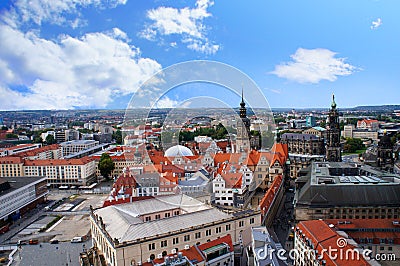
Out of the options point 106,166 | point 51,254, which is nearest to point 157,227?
point 51,254

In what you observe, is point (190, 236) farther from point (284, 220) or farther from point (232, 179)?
point (284, 220)

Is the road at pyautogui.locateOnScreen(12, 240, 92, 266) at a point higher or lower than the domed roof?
Result: lower

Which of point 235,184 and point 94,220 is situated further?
point 235,184

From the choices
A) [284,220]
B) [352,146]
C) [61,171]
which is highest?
Result: [352,146]

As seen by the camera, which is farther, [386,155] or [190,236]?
[386,155]

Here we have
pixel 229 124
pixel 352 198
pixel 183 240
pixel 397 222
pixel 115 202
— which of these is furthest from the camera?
pixel 115 202

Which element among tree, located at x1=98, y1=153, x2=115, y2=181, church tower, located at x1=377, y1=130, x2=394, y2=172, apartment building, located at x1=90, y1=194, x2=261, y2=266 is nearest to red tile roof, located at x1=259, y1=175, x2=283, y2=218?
apartment building, located at x1=90, y1=194, x2=261, y2=266

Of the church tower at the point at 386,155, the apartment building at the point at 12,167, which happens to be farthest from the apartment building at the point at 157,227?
the apartment building at the point at 12,167

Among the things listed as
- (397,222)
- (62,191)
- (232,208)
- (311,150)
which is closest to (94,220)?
(232,208)

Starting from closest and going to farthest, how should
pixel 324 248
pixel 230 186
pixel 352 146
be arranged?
pixel 324 248 → pixel 230 186 → pixel 352 146

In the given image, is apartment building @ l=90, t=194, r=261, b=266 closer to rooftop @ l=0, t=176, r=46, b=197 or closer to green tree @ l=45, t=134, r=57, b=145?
rooftop @ l=0, t=176, r=46, b=197

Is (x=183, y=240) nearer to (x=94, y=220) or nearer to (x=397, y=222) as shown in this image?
(x=94, y=220)
